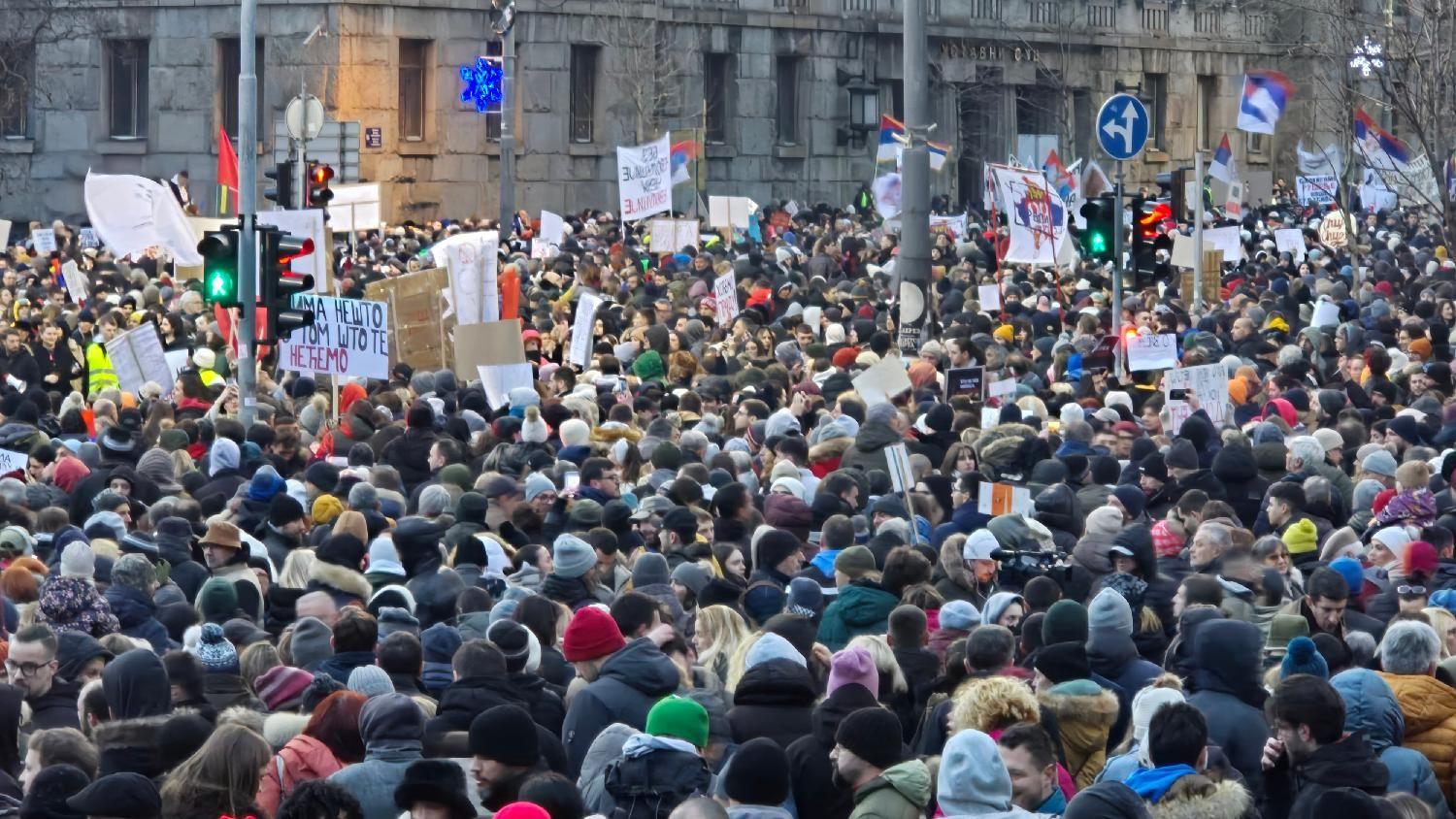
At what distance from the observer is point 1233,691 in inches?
320

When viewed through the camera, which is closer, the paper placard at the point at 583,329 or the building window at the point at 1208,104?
the paper placard at the point at 583,329

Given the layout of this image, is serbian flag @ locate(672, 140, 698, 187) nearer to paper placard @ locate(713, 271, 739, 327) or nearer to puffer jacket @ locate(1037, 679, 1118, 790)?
paper placard @ locate(713, 271, 739, 327)

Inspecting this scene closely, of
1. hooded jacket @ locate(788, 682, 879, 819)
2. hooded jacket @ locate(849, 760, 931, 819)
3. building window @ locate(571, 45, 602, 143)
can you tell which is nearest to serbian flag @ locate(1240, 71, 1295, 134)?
building window @ locate(571, 45, 602, 143)

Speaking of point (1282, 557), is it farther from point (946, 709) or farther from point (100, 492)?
point (100, 492)

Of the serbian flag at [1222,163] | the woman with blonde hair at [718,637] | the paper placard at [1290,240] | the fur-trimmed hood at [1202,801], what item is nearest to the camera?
the fur-trimmed hood at [1202,801]

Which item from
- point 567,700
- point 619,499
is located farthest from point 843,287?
point 567,700

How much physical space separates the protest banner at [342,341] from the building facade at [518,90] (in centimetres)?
1825

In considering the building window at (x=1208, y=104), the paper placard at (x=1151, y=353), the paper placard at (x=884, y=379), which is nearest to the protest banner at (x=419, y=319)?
the paper placard at (x=884, y=379)

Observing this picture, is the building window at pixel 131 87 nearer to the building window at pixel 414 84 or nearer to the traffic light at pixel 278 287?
the building window at pixel 414 84

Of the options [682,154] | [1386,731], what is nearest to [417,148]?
[682,154]

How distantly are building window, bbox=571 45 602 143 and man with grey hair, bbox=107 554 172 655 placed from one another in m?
37.5

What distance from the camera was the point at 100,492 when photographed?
12.6 meters

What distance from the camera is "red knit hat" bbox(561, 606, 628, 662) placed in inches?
340

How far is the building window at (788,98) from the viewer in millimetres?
52181
